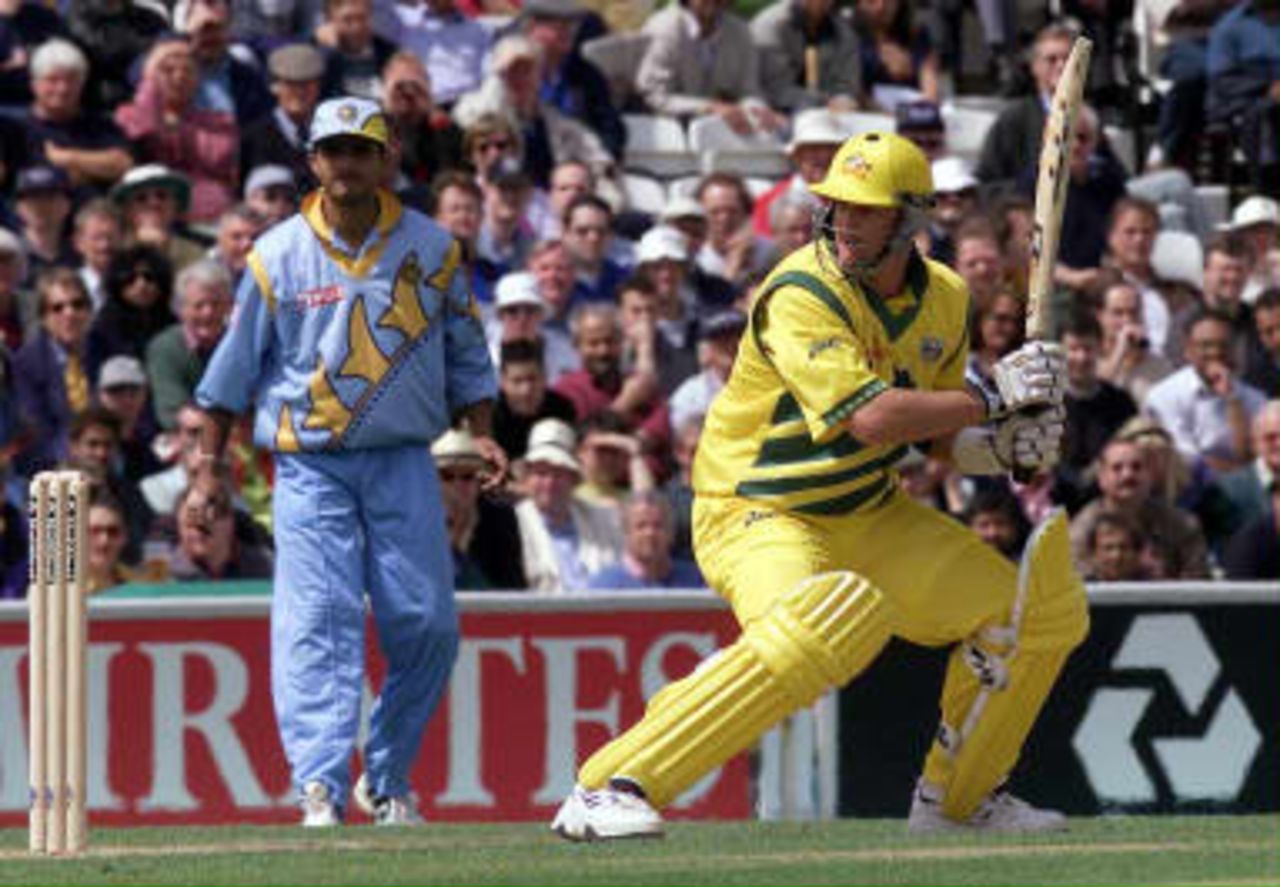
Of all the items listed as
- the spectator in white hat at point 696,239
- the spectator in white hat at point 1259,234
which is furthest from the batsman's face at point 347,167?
the spectator in white hat at point 1259,234

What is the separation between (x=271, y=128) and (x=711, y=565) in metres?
7.64

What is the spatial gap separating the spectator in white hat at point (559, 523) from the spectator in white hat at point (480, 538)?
67mm

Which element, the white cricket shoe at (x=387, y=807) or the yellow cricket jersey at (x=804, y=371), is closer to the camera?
the yellow cricket jersey at (x=804, y=371)

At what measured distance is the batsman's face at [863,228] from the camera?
35.9 ft

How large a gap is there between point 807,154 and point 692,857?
890 centimetres

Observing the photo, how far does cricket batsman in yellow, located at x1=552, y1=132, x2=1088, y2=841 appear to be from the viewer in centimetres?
1066

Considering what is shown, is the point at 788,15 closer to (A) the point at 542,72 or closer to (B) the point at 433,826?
(A) the point at 542,72

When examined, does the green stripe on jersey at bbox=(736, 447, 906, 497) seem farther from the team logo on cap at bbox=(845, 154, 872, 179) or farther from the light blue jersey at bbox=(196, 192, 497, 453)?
the light blue jersey at bbox=(196, 192, 497, 453)

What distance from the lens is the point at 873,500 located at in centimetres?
1118

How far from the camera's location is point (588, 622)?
14.7 metres

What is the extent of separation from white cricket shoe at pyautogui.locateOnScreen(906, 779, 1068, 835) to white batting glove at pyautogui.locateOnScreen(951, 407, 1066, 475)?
98 cm

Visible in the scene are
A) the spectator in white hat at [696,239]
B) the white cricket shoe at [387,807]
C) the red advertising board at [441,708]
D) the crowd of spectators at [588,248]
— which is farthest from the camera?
the spectator in white hat at [696,239]

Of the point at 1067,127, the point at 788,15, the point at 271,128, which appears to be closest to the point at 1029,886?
the point at 1067,127

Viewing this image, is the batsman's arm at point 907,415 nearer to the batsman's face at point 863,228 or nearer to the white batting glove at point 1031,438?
the white batting glove at point 1031,438
